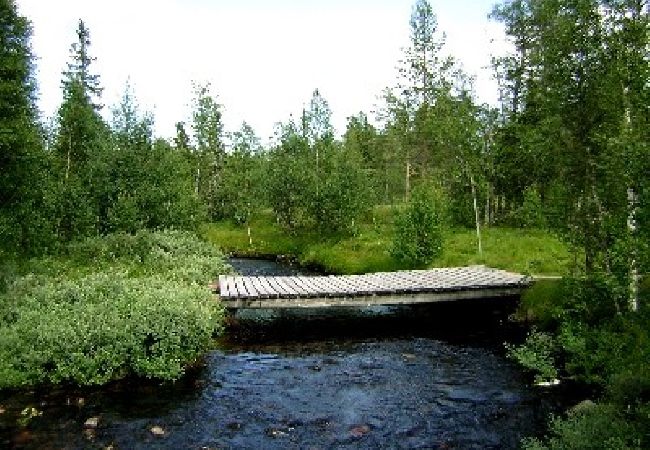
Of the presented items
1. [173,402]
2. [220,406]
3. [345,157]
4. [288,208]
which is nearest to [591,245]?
[220,406]

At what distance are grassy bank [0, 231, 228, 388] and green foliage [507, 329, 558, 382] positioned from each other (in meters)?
11.0

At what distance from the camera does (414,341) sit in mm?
23156

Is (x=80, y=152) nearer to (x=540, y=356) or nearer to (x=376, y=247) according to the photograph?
(x=376, y=247)

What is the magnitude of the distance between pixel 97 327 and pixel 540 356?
47.6 ft

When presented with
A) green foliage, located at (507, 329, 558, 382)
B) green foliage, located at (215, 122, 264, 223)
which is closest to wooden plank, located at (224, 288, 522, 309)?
green foliage, located at (507, 329, 558, 382)

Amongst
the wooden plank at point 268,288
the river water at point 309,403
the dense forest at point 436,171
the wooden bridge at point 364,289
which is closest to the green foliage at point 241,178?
the dense forest at point 436,171

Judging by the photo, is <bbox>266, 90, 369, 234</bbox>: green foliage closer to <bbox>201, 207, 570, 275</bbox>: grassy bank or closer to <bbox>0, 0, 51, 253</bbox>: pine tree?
<bbox>201, 207, 570, 275</bbox>: grassy bank

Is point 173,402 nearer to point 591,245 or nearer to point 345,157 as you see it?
point 591,245

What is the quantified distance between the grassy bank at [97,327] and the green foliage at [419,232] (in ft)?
49.2

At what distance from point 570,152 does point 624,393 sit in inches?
341

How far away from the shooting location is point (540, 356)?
61.0ft

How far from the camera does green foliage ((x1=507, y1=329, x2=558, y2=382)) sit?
702 inches

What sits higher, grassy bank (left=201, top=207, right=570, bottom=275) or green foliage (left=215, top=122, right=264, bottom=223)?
green foliage (left=215, top=122, right=264, bottom=223)

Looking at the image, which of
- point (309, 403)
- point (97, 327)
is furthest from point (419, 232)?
point (97, 327)
